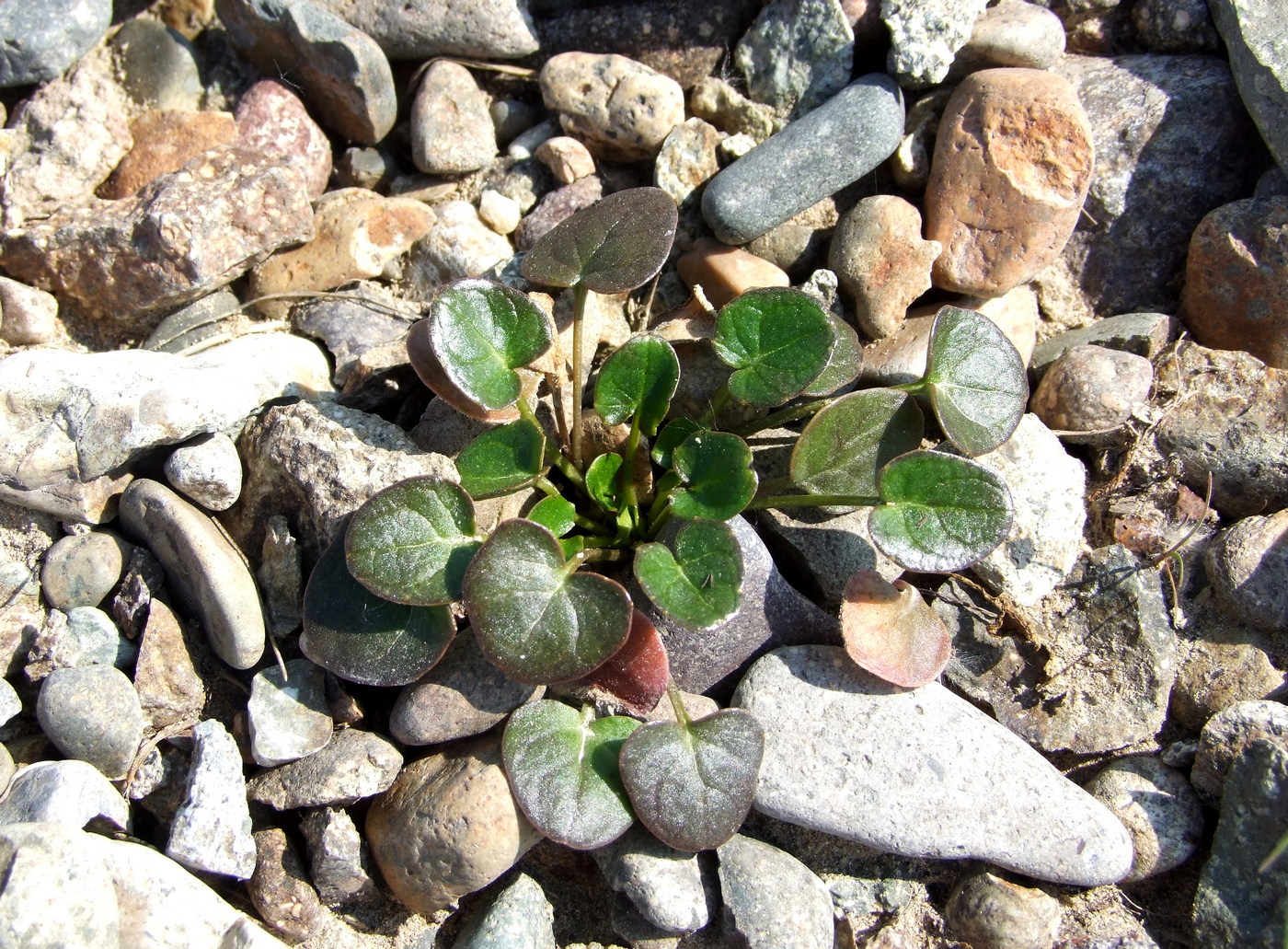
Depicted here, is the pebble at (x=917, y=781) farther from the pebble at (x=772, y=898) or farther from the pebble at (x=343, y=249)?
the pebble at (x=343, y=249)

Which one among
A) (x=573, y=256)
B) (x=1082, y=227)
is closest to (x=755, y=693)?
(x=573, y=256)

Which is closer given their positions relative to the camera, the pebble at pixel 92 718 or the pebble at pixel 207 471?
the pebble at pixel 92 718

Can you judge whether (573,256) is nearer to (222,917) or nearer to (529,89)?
(529,89)

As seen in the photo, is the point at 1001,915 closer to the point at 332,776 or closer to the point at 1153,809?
the point at 1153,809

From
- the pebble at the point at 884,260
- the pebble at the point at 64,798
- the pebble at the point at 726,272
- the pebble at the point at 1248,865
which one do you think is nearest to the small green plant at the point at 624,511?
the pebble at the point at 884,260

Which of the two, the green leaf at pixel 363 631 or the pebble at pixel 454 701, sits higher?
the green leaf at pixel 363 631

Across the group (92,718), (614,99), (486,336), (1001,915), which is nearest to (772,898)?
(1001,915)
